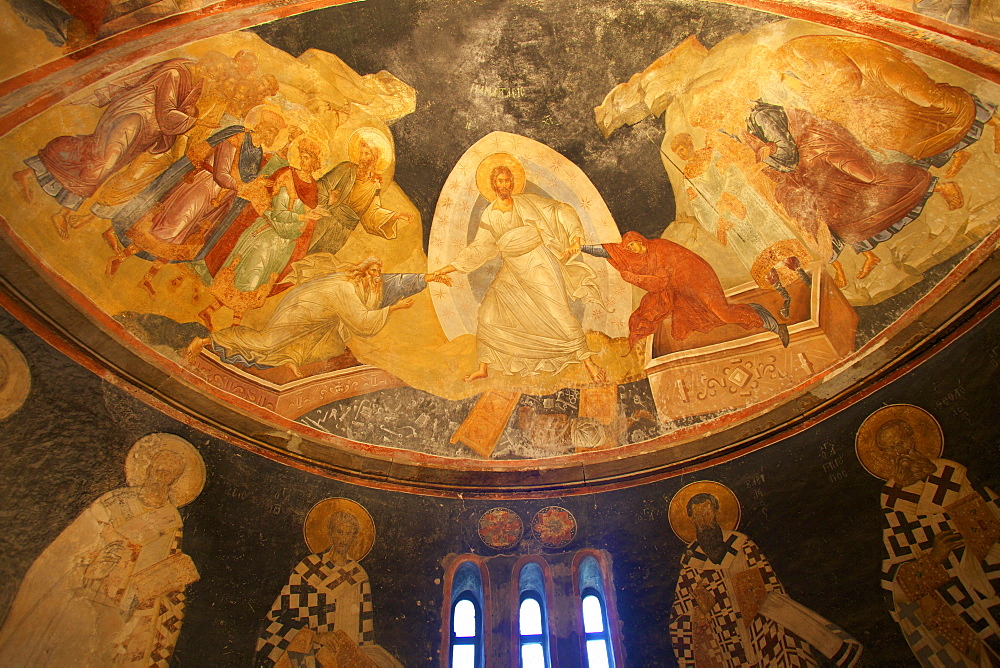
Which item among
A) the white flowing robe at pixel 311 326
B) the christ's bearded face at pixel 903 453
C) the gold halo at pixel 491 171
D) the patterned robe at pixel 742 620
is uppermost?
the gold halo at pixel 491 171

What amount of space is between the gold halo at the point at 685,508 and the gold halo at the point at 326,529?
3592mm

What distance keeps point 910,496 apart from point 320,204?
735cm

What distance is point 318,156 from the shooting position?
870 centimetres

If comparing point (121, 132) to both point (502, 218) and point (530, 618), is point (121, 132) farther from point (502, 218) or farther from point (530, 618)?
point (530, 618)

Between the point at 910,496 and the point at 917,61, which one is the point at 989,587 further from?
the point at 917,61

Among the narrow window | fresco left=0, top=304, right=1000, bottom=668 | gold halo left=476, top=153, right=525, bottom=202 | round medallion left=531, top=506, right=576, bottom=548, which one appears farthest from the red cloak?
the narrow window

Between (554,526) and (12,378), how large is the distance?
6.06 m

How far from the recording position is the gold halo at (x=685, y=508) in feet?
26.7

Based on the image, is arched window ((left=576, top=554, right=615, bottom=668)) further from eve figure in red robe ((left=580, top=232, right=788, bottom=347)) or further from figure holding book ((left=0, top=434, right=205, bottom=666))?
figure holding book ((left=0, top=434, right=205, bottom=666))

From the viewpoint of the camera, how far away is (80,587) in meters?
6.99

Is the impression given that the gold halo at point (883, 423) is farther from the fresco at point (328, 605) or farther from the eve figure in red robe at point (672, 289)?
the fresco at point (328, 605)

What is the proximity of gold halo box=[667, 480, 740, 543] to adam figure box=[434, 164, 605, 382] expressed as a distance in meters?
1.86

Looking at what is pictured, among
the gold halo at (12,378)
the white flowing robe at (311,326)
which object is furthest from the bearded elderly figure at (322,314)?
the gold halo at (12,378)

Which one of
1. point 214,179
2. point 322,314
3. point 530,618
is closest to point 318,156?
point 214,179
